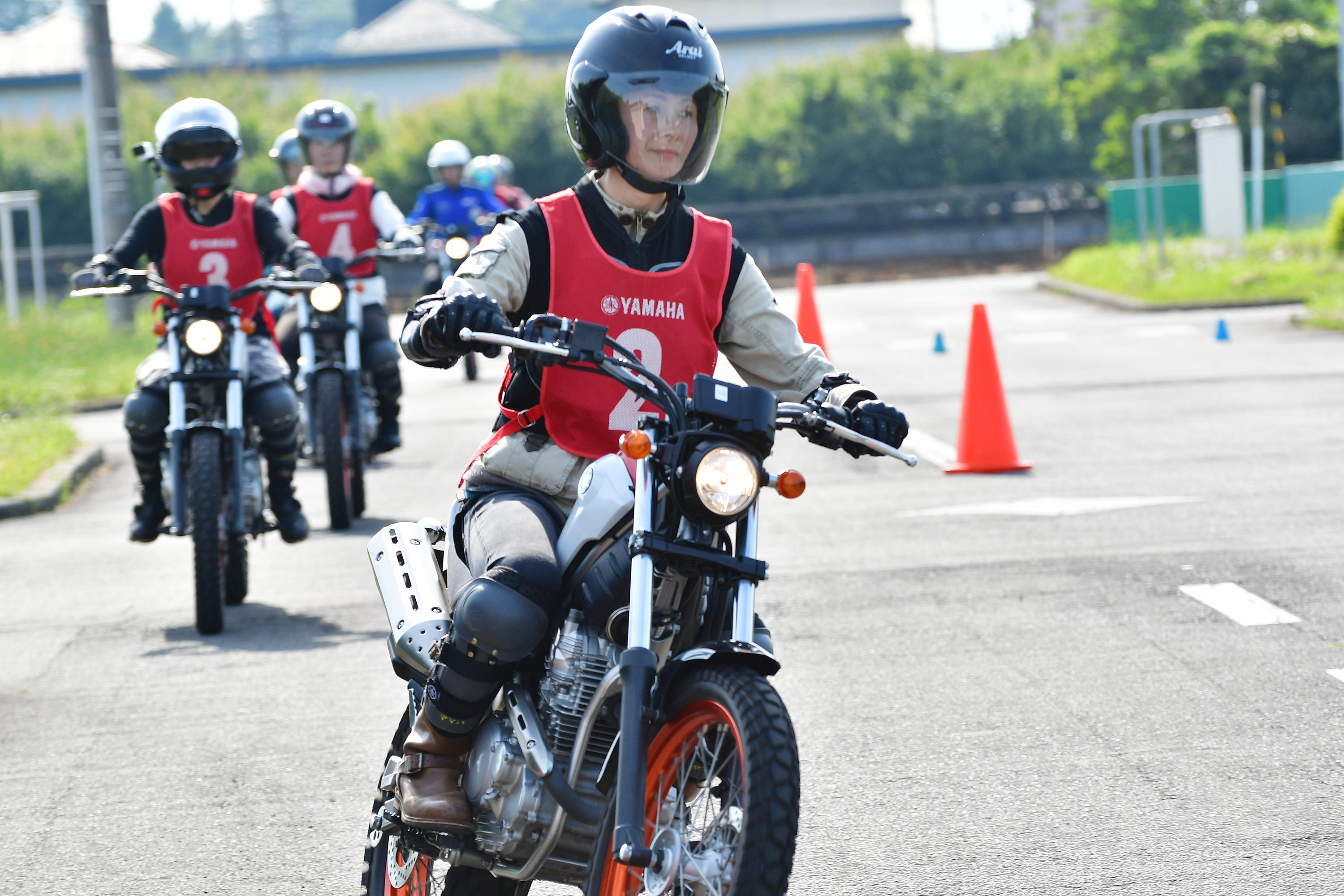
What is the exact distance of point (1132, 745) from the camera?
5.42 m

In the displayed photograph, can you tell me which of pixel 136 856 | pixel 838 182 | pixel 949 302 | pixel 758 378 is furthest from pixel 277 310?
pixel 838 182

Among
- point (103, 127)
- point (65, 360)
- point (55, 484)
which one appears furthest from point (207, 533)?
point (103, 127)

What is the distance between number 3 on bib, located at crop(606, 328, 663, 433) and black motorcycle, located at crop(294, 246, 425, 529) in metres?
5.94

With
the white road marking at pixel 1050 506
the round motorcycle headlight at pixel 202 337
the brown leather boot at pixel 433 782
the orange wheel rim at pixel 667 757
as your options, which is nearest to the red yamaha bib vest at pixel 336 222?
the round motorcycle headlight at pixel 202 337

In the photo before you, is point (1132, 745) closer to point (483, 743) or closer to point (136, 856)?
point (483, 743)

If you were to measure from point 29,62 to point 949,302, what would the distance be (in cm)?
5398

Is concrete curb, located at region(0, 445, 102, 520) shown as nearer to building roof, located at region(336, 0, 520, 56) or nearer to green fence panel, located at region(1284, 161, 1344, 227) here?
green fence panel, located at region(1284, 161, 1344, 227)

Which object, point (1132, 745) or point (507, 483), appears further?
point (1132, 745)

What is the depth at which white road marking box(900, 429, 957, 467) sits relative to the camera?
455 inches

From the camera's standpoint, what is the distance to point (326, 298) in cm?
942

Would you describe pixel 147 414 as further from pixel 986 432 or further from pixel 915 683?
pixel 986 432

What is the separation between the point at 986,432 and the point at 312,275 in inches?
179

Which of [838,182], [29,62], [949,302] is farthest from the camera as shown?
[29,62]

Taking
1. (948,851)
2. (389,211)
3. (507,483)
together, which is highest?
(389,211)
